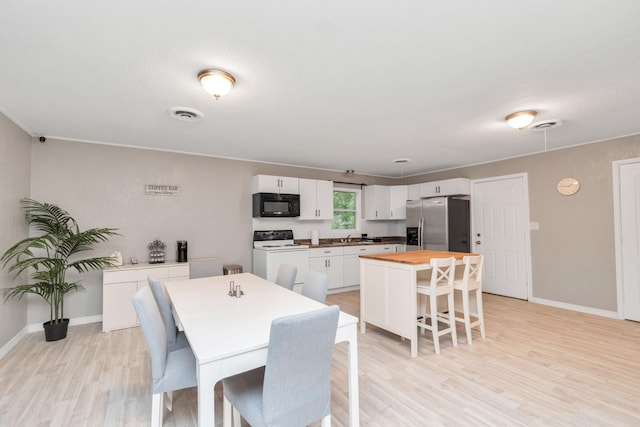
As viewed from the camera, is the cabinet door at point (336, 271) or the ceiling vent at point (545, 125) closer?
the ceiling vent at point (545, 125)

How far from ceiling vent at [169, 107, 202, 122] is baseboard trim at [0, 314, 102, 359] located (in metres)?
2.82

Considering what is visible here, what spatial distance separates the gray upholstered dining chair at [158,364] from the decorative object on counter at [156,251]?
2573 mm

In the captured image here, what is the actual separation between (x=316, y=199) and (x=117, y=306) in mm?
Answer: 3389

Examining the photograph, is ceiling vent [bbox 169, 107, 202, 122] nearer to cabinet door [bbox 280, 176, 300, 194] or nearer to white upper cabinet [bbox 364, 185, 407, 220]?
cabinet door [bbox 280, 176, 300, 194]

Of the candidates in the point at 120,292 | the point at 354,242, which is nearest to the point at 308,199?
the point at 354,242

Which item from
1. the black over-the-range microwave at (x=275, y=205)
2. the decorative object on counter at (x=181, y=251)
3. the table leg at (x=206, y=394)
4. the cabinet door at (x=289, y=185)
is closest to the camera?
the table leg at (x=206, y=394)

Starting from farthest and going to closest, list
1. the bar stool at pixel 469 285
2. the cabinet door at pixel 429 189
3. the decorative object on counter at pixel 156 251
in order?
1. the cabinet door at pixel 429 189
2. the decorative object on counter at pixel 156 251
3. the bar stool at pixel 469 285

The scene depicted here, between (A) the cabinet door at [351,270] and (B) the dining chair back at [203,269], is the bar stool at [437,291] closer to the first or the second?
(B) the dining chair back at [203,269]

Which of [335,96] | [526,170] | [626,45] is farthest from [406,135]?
[526,170]

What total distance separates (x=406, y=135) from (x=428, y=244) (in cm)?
258

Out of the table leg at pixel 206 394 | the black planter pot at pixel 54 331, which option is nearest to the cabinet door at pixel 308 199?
the black planter pot at pixel 54 331

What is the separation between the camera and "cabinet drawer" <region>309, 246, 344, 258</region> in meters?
5.36

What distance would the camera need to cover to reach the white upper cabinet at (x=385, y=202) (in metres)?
6.40

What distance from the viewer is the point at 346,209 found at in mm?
6441
